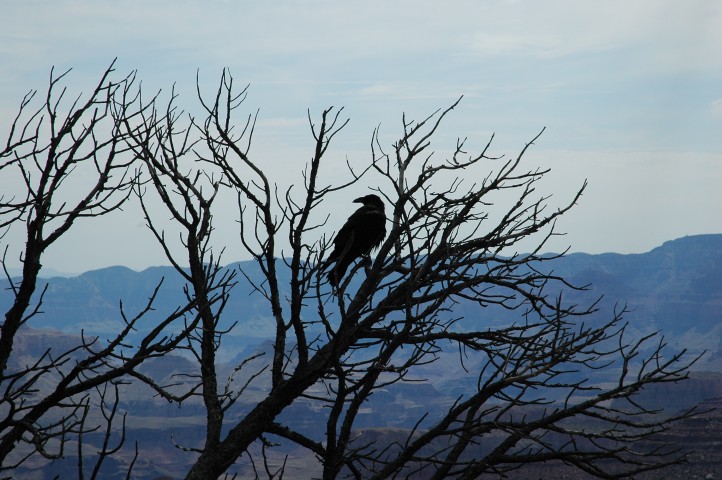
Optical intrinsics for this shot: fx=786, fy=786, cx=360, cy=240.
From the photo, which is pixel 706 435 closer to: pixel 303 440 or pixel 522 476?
pixel 522 476

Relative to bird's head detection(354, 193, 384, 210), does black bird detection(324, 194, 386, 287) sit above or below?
below

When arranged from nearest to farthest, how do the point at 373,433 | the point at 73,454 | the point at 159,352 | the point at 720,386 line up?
the point at 159,352 → the point at 373,433 → the point at 720,386 → the point at 73,454

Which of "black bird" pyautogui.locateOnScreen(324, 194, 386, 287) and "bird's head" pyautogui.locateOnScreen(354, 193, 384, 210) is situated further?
"bird's head" pyautogui.locateOnScreen(354, 193, 384, 210)

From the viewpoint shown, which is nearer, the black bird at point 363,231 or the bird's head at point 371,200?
the black bird at point 363,231

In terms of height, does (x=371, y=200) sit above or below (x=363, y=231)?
above

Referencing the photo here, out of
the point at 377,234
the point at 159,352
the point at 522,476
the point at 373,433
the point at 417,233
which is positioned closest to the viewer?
the point at 159,352

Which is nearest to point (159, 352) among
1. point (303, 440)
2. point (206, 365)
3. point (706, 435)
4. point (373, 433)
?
point (206, 365)

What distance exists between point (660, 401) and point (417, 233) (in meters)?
171

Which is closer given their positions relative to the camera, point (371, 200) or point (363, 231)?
point (363, 231)

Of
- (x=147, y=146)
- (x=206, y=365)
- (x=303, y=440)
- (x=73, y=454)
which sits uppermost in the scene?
(x=147, y=146)

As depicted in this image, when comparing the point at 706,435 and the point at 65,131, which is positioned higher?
the point at 65,131

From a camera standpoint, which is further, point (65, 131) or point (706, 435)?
point (706, 435)

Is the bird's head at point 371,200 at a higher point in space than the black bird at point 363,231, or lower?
higher

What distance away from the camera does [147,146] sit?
744cm
